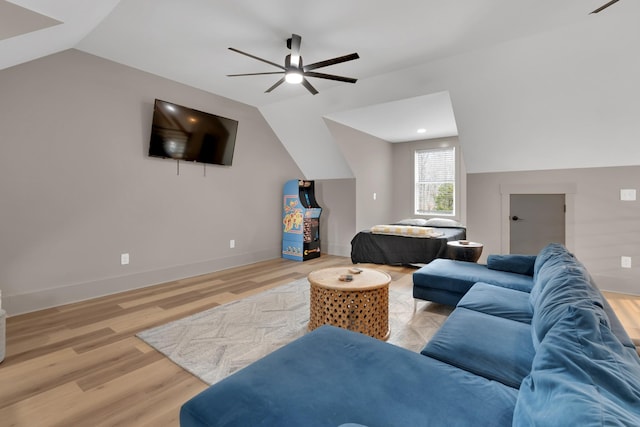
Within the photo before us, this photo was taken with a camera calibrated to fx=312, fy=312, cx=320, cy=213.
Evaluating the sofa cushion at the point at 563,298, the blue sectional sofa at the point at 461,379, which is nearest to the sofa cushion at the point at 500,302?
the blue sectional sofa at the point at 461,379

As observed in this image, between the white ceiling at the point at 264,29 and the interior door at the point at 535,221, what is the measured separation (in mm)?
2385

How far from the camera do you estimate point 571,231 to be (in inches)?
162

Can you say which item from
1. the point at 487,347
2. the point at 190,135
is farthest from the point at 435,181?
the point at 487,347

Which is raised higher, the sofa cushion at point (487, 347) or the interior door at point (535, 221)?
the interior door at point (535, 221)

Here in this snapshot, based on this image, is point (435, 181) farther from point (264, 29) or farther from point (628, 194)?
point (264, 29)

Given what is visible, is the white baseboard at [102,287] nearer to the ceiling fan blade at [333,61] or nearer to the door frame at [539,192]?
the ceiling fan blade at [333,61]

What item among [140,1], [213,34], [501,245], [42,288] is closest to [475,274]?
[501,245]

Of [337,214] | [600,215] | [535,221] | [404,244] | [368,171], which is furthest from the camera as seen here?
[368,171]

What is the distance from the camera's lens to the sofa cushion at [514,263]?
2.90 meters

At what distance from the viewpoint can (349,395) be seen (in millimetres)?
1139

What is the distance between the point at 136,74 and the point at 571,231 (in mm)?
5909

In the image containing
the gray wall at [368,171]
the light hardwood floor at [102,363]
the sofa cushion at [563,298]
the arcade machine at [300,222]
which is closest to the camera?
the sofa cushion at [563,298]

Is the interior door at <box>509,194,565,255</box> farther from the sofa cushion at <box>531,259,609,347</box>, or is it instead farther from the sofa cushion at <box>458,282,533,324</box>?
the sofa cushion at <box>531,259,609,347</box>

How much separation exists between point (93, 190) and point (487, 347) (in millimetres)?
4037
